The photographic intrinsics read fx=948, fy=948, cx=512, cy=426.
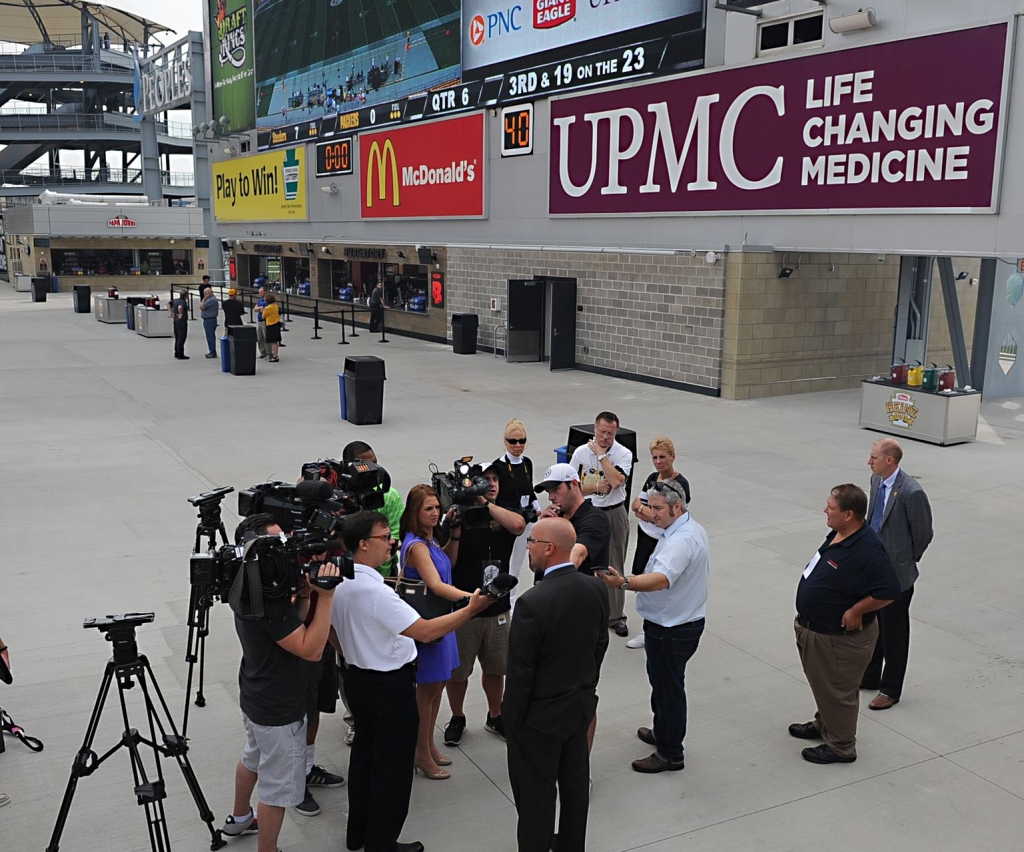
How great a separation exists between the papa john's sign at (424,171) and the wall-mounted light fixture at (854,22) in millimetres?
11026

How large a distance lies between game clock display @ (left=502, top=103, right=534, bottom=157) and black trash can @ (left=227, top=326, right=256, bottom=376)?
826 cm

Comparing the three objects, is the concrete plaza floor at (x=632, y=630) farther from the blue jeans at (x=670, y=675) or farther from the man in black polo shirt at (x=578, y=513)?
the man in black polo shirt at (x=578, y=513)

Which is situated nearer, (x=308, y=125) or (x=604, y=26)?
(x=604, y=26)

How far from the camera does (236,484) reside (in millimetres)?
11688

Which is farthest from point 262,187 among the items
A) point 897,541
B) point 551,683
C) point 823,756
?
point 551,683

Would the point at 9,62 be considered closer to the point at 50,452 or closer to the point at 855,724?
the point at 50,452

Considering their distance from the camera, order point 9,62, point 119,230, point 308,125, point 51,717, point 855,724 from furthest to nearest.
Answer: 1. point 9,62
2. point 119,230
3. point 308,125
4. point 51,717
5. point 855,724

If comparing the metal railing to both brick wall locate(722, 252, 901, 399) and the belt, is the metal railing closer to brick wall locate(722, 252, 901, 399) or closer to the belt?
brick wall locate(722, 252, 901, 399)

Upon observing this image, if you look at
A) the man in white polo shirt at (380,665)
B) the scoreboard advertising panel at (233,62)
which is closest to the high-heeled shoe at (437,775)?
the man in white polo shirt at (380,665)

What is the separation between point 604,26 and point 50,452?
14.8m

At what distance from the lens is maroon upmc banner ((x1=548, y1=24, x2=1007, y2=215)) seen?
1507cm

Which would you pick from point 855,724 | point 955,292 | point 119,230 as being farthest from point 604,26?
point 119,230

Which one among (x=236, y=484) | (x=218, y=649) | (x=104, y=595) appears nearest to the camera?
(x=218, y=649)

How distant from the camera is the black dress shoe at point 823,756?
5570mm
